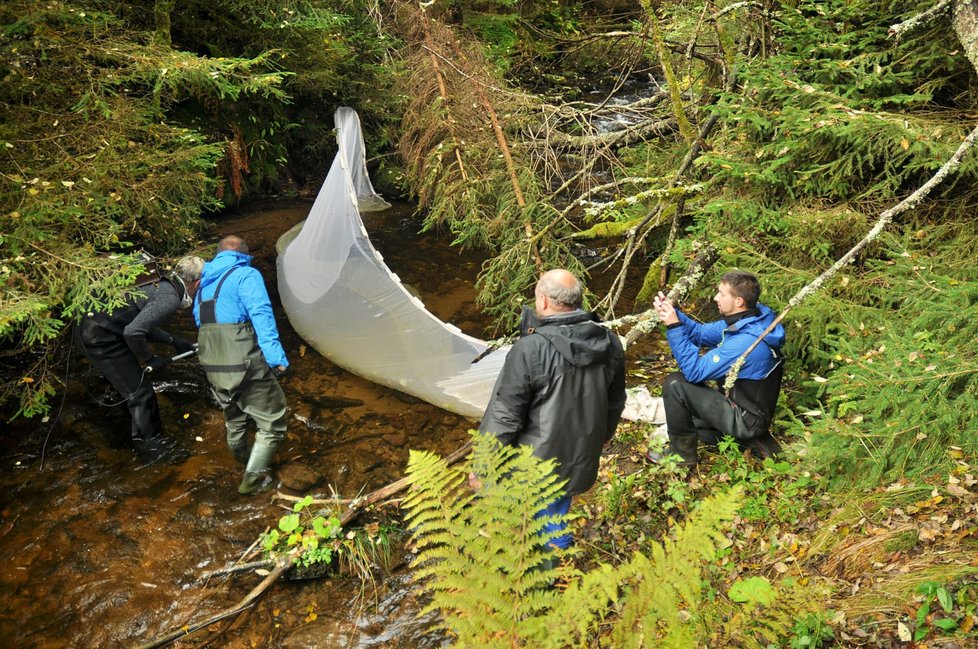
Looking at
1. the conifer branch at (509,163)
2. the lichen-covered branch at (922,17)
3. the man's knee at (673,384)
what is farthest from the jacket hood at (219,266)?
the lichen-covered branch at (922,17)

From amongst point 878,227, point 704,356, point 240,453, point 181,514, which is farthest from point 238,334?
point 878,227

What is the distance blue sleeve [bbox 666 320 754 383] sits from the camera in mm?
3498

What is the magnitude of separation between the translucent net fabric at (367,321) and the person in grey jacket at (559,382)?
180cm

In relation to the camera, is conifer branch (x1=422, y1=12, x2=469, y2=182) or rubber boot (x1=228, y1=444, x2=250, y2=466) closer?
rubber boot (x1=228, y1=444, x2=250, y2=466)

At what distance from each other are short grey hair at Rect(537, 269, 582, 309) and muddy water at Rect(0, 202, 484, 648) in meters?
2.11

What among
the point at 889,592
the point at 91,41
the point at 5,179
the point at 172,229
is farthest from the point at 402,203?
the point at 889,592

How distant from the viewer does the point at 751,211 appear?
4156 mm

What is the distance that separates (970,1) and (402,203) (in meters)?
7.36

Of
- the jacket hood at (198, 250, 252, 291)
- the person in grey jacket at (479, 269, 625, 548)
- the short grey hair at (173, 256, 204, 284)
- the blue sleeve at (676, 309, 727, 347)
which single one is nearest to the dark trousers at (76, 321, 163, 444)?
the short grey hair at (173, 256, 204, 284)

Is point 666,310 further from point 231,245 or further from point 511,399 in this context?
point 231,245

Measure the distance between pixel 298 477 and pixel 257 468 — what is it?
0.33 metres

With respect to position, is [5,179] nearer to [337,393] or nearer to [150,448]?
[150,448]

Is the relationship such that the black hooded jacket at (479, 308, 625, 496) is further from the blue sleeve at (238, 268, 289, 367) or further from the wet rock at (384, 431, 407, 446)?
the wet rock at (384, 431, 407, 446)

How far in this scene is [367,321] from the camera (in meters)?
5.21
